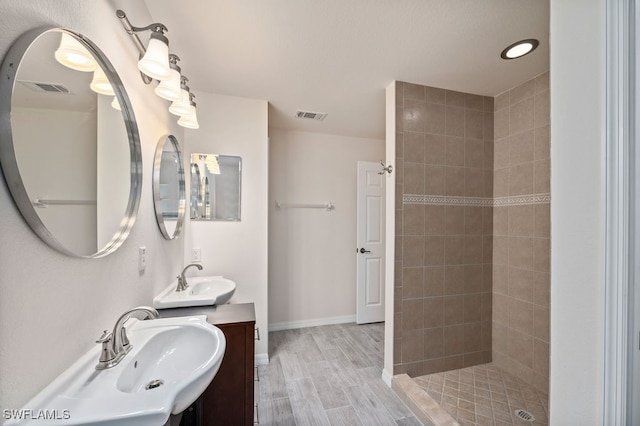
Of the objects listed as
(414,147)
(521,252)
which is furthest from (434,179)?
(521,252)

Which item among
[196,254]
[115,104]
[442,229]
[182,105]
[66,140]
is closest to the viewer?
[66,140]

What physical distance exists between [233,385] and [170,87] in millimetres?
1605

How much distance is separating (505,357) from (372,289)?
1.44 m

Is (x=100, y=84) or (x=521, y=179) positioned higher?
(x=100, y=84)

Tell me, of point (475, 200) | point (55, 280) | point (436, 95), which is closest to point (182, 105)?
point (55, 280)

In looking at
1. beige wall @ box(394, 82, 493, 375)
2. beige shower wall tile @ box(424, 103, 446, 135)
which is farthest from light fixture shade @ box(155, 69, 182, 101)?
beige shower wall tile @ box(424, 103, 446, 135)

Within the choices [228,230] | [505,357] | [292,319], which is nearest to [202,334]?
[228,230]

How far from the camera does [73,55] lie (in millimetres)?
869

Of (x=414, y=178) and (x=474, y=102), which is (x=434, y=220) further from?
(x=474, y=102)

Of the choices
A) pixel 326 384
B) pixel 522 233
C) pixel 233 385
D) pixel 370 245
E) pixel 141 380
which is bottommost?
pixel 326 384

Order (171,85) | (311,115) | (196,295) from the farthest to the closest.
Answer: (311,115)
(196,295)
(171,85)

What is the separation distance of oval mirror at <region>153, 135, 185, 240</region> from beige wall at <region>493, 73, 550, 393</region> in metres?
2.70

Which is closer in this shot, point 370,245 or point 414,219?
point 414,219

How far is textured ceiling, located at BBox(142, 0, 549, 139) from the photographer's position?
137 cm
